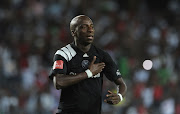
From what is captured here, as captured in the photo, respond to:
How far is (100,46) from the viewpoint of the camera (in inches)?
467

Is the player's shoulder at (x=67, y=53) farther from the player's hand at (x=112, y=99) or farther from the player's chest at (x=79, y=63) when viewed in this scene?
the player's hand at (x=112, y=99)

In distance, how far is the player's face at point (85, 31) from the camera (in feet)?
15.0

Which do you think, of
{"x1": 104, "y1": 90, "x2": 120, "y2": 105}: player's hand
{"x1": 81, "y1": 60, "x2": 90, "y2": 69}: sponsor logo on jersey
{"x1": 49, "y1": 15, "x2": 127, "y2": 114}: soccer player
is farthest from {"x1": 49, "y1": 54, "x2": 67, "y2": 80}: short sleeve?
{"x1": 104, "y1": 90, "x2": 120, "y2": 105}: player's hand

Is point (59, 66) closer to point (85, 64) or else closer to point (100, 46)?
point (85, 64)

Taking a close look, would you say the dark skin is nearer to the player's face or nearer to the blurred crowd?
the player's face

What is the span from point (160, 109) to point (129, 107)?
0.92m

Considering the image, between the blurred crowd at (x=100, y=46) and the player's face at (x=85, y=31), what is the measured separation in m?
5.56

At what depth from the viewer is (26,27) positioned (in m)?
12.3

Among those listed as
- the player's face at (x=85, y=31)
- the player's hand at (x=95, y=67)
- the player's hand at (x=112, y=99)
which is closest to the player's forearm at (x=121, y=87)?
the player's hand at (x=112, y=99)

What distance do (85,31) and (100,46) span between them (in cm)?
730

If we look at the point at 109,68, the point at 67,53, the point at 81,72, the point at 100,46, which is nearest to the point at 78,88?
the point at 81,72

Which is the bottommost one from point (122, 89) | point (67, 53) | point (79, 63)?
point (122, 89)

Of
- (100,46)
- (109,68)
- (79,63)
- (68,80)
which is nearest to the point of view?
(68,80)

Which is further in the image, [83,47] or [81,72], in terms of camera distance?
[83,47]
